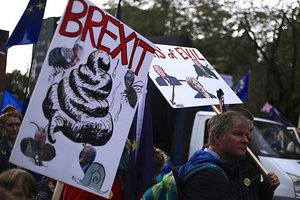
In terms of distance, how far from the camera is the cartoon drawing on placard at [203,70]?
4398mm

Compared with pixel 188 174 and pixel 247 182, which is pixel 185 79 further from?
pixel 188 174

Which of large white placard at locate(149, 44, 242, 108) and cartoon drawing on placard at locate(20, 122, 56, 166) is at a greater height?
large white placard at locate(149, 44, 242, 108)

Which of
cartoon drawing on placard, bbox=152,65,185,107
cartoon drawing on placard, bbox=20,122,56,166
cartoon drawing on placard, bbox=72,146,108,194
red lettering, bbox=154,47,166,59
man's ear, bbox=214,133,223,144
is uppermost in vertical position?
red lettering, bbox=154,47,166,59

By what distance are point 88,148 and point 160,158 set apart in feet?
7.54

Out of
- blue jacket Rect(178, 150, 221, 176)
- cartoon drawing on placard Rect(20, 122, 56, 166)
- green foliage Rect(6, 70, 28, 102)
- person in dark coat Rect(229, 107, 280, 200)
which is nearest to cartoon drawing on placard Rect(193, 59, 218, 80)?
person in dark coat Rect(229, 107, 280, 200)

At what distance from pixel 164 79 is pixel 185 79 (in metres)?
0.24

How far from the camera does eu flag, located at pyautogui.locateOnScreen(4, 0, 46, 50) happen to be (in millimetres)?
4781

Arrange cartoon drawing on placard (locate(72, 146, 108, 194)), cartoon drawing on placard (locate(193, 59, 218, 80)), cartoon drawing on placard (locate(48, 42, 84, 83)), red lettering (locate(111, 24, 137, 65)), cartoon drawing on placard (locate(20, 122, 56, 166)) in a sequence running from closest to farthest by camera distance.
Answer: cartoon drawing on placard (locate(20, 122, 56, 166)) → cartoon drawing on placard (locate(48, 42, 84, 83)) → cartoon drawing on placard (locate(72, 146, 108, 194)) → red lettering (locate(111, 24, 137, 65)) → cartoon drawing on placard (locate(193, 59, 218, 80))

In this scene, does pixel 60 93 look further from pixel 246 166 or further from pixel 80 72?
pixel 246 166

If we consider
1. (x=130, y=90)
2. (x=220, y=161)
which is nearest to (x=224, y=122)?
(x=220, y=161)

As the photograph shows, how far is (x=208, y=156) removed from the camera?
2875mm

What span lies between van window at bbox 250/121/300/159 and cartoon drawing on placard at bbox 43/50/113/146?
186 inches

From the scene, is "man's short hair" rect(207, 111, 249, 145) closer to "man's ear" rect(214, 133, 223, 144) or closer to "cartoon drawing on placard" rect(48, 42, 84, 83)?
"man's ear" rect(214, 133, 223, 144)

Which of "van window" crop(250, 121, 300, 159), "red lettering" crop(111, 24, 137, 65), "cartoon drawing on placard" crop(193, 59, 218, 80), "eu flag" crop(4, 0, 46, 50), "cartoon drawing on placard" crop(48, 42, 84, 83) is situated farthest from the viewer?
"van window" crop(250, 121, 300, 159)
